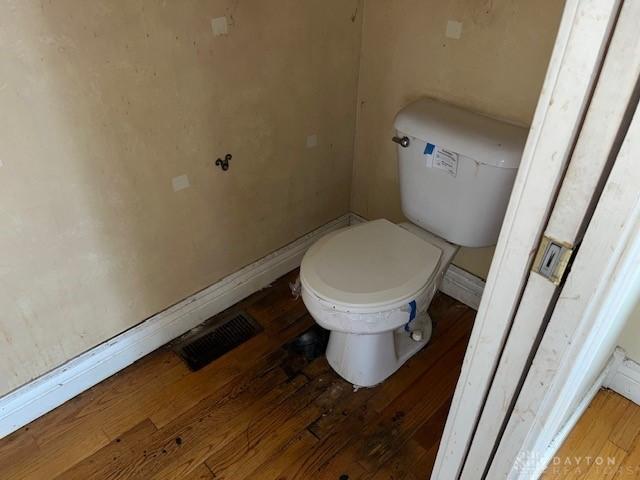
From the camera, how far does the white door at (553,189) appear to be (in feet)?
1.76

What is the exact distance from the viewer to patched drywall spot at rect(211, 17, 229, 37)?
55.1 inches

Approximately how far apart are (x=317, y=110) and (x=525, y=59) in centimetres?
72

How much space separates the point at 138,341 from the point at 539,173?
1.46m

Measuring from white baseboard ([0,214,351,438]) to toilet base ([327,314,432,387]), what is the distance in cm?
44

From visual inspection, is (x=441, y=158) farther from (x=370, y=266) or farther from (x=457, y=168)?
(x=370, y=266)

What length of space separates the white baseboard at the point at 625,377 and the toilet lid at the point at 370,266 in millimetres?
671

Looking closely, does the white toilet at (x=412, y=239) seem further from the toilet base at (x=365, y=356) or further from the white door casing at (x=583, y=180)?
the white door casing at (x=583, y=180)

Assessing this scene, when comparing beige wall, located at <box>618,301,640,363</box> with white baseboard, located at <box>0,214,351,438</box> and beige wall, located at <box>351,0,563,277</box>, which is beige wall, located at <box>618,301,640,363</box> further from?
white baseboard, located at <box>0,214,351,438</box>

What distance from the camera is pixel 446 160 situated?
1.51 meters

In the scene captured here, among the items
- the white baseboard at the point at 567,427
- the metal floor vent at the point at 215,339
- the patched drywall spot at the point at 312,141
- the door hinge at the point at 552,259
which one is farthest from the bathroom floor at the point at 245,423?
the door hinge at the point at 552,259

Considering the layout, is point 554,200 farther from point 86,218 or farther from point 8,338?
point 8,338

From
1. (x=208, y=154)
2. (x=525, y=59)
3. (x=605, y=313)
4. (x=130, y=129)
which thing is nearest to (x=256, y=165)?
(x=208, y=154)

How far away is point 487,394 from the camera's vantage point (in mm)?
886

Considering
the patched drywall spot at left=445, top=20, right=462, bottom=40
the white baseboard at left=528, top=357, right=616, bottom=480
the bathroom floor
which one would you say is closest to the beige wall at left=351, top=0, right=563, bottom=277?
the patched drywall spot at left=445, top=20, right=462, bottom=40
